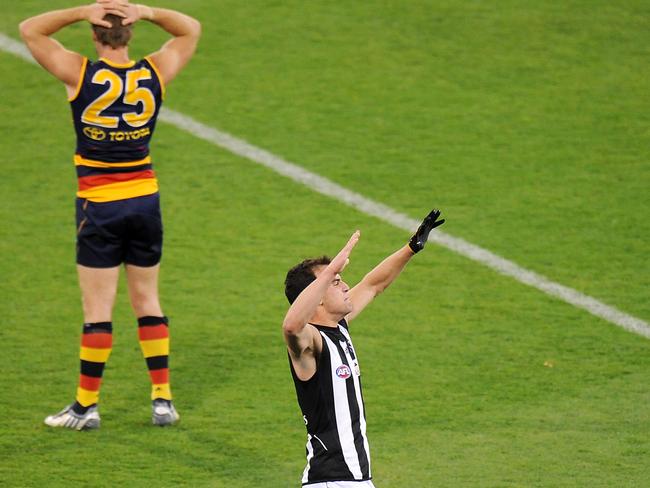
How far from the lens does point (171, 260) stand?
31.1ft

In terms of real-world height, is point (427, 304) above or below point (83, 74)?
A: below

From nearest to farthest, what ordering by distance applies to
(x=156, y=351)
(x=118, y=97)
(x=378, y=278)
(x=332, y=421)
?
(x=332, y=421) → (x=378, y=278) → (x=118, y=97) → (x=156, y=351)

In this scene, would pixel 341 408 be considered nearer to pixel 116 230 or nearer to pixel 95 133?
pixel 116 230

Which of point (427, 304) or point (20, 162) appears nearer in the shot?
point (427, 304)

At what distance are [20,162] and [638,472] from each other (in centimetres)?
613

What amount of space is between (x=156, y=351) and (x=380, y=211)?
10.9ft

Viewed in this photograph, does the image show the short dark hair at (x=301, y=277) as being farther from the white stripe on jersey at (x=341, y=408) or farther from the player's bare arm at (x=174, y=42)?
the player's bare arm at (x=174, y=42)

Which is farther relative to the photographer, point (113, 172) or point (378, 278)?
point (113, 172)

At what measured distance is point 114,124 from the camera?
6945mm

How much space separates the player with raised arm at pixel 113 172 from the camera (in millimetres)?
6824

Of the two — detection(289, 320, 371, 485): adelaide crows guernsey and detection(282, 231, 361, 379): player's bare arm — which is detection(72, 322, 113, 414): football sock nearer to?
detection(289, 320, 371, 485): adelaide crows guernsey

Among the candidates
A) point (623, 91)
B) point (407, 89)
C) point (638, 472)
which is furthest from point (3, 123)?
point (638, 472)

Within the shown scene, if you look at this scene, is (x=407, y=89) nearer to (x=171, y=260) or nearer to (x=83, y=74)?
(x=171, y=260)

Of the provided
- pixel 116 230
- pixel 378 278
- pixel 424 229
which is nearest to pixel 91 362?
pixel 116 230
